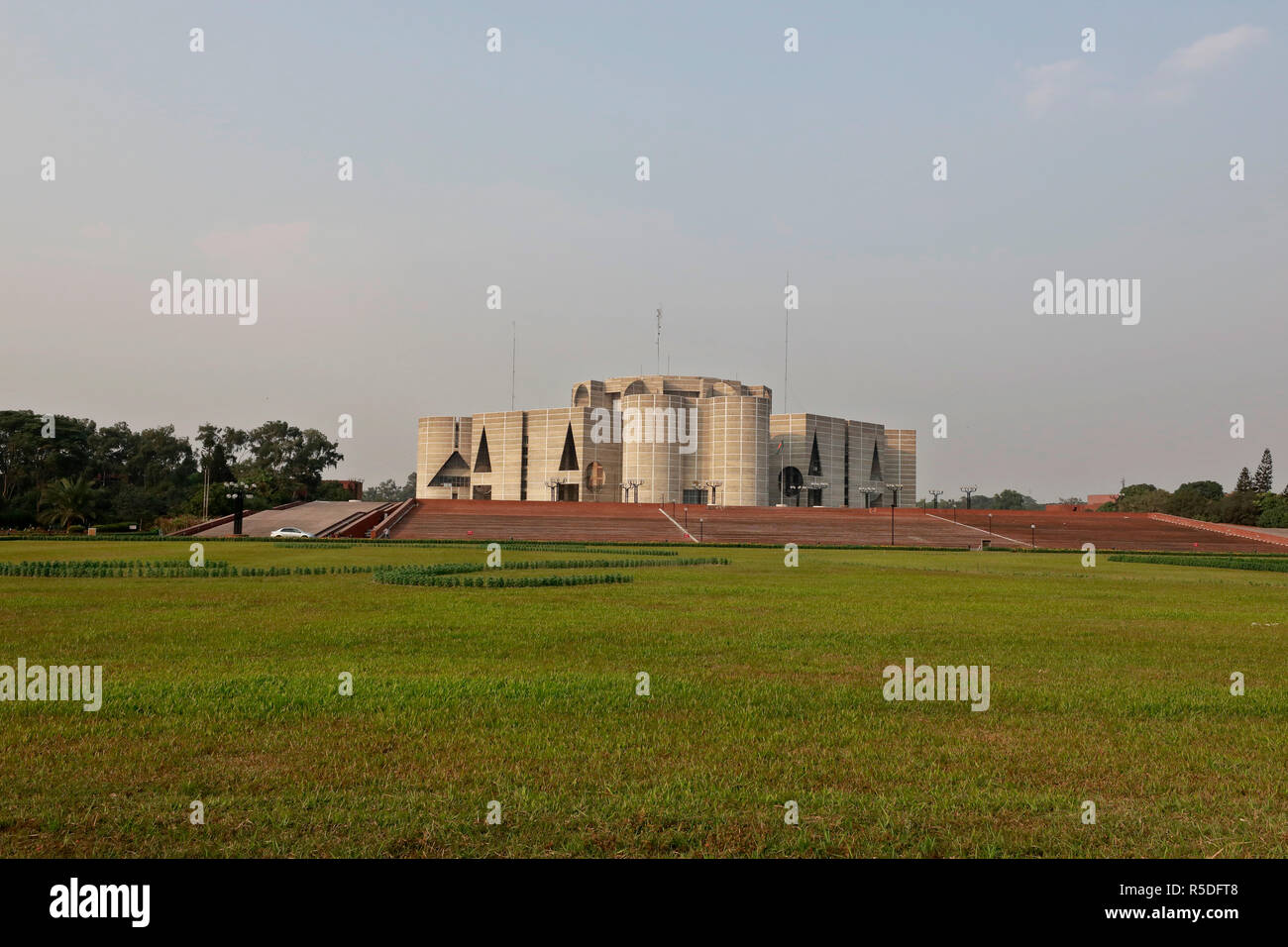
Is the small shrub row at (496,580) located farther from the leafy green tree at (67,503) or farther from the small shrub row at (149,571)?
the leafy green tree at (67,503)

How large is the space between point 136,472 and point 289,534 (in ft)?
187

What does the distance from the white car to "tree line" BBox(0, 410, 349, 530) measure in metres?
7.15

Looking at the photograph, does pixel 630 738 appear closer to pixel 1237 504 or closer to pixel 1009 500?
pixel 1237 504

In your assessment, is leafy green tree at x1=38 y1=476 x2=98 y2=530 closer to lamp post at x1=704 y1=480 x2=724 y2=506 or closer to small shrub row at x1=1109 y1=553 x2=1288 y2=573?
lamp post at x1=704 y1=480 x2=724 y2=506

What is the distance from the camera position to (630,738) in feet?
22.8

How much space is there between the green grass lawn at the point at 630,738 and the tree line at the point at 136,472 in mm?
49598

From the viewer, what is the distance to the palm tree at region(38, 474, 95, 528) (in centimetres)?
6166

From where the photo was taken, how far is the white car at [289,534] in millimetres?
44156

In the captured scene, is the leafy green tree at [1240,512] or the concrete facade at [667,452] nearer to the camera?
the leafy green tree at [1240,512]

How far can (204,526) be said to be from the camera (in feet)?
165

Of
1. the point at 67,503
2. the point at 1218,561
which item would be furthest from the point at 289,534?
the point at 1218,561

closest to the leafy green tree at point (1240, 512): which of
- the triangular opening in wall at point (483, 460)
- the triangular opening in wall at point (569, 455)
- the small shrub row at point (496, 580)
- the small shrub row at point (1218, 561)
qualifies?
the small shrub row at point (1218, 561)

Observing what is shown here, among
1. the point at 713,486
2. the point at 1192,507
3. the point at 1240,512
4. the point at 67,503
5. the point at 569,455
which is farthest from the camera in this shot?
the point at 569,455
